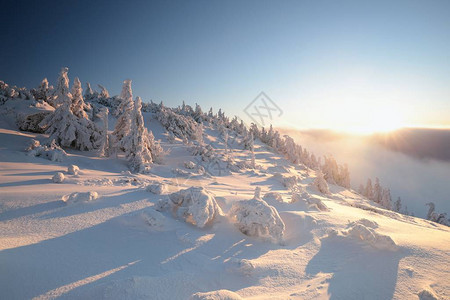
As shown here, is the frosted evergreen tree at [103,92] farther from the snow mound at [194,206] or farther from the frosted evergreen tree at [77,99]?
the snow mound at [194,206]

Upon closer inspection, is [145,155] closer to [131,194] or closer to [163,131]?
[131,194]

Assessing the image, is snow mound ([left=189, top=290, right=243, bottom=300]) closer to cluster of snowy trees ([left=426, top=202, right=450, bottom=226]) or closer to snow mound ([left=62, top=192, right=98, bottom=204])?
snow mound ([left=62, top=192, right=98, bottom=204])

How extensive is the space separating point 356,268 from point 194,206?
15.4 feet

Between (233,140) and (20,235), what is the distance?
2314 inches

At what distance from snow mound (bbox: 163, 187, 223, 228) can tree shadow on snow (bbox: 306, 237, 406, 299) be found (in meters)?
3.19

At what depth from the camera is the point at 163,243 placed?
523 cm

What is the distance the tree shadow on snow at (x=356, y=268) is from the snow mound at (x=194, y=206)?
3.19 metres

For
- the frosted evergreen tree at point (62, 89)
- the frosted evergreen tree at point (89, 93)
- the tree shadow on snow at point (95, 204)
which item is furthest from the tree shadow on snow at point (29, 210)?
the frosted evergreen tree at point (89, 93)

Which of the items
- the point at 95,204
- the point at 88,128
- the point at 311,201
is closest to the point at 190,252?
the point at 95,204

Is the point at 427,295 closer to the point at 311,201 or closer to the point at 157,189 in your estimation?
the point at 311,201

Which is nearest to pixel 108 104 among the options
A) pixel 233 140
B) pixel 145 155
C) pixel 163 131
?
Answer: pixel 163 131

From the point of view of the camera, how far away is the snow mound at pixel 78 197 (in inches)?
A: 266

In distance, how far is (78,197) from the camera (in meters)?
6.93

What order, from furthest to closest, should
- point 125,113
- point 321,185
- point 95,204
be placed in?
point 321,185 < point 125,113 < point 95,204
